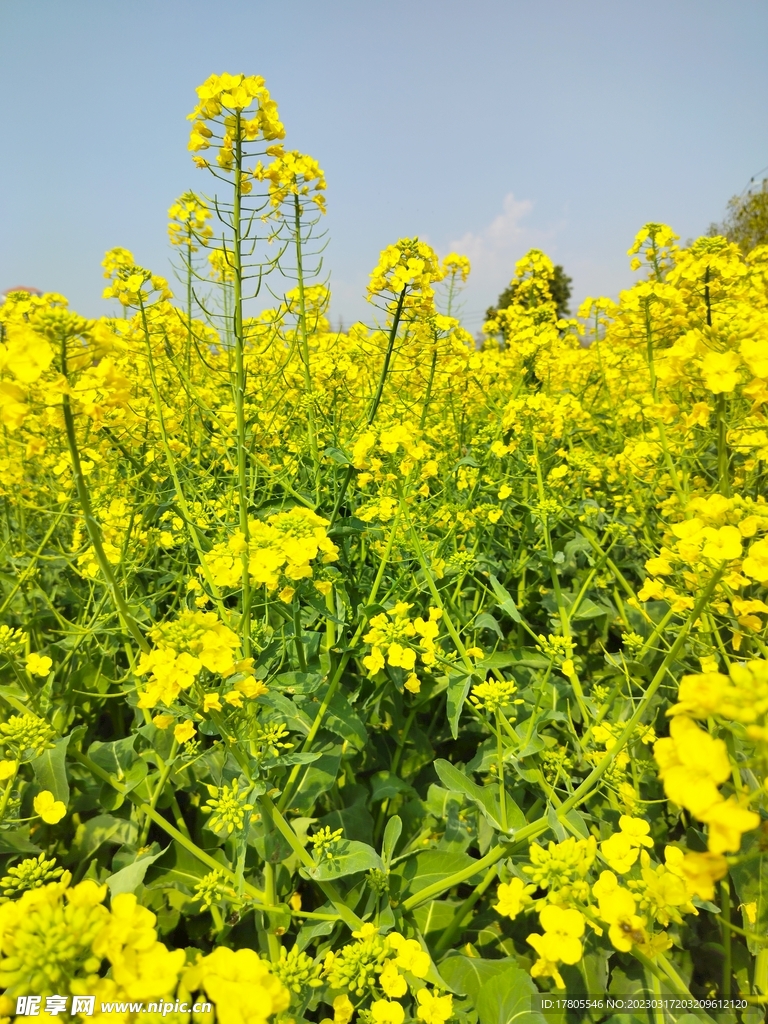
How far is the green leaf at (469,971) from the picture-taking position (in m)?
1.61

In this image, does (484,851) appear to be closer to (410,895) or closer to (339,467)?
(410,895)

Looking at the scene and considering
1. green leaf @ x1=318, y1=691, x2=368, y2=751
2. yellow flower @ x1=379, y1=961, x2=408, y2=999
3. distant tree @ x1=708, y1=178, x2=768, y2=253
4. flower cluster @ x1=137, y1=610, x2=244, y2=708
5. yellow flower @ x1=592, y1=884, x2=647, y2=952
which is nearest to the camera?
yellow flower @ x1=592, y1=884, x2=647, y2=952

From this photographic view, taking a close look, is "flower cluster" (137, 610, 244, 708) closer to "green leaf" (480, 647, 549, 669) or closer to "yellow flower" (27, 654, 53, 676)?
"yellow flower" (27, 654, 53, 676)

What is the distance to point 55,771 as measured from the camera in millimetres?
1816

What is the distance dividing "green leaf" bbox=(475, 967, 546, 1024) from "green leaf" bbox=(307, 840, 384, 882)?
0.41m

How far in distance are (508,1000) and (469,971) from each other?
0.20 metres

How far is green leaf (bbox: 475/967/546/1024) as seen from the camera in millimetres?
1439

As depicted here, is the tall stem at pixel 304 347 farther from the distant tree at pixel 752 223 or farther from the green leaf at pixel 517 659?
the distant tree at pixel 752 223

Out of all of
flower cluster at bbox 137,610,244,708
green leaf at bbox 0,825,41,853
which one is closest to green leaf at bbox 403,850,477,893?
flower cluster at bbox 137,610,244,708

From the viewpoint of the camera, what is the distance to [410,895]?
182 cm

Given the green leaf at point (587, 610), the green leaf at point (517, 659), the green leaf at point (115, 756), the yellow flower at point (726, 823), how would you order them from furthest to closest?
the green leaf at point (587, 610) < the green leaf at point (517, 659) < the green leaf at point (115, 756) < the yellow flower at point (726, 823)

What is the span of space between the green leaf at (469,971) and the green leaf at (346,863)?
14.8 inches

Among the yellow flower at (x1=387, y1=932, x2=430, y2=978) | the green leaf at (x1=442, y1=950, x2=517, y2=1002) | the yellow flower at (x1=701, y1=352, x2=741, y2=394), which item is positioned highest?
the yellow flower at (x1=701, y1=352, x2=741, y2=394)

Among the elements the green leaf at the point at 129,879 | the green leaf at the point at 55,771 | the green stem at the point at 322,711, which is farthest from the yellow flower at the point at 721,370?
the green leaf at the point at 55,771
